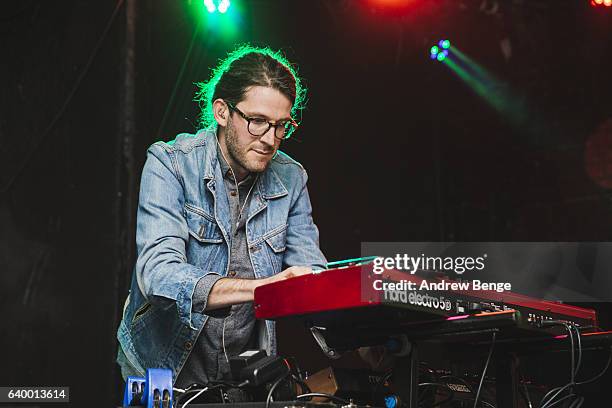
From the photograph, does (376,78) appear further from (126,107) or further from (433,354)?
(433,354)

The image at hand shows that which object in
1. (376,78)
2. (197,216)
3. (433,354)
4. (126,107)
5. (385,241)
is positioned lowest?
(433,354)

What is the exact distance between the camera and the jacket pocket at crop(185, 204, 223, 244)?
7.78 feet

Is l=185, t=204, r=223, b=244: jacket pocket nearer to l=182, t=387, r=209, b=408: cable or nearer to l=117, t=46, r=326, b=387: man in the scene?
l=117, t=46, r=326, b=387: man

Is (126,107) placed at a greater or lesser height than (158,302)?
greater

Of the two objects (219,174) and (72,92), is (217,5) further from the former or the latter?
(219,174)

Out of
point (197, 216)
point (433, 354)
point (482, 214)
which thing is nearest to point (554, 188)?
point (482, 214)

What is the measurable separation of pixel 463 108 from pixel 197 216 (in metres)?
3.28

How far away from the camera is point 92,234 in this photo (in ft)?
11.3

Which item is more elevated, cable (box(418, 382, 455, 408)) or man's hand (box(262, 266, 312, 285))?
man's hand (box(262, 266, 312, 285))

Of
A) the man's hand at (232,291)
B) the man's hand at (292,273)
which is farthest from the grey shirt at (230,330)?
the man's hand at (292,273)

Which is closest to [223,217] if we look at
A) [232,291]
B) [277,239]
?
[277,239]

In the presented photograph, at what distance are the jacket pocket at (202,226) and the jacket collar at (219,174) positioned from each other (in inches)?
4.7

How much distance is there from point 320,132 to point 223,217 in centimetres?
193

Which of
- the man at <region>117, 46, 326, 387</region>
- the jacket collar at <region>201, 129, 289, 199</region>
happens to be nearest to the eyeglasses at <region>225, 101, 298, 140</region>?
the man at <region>117, 46, 326, 387</region>
